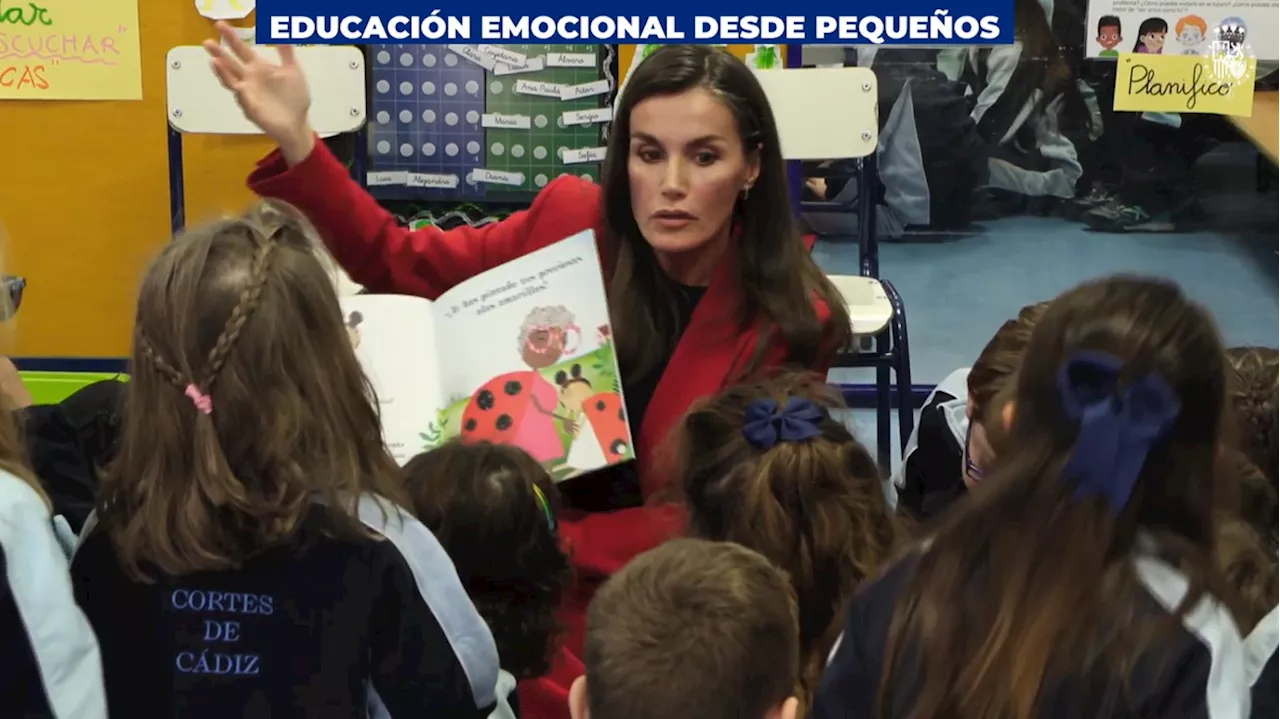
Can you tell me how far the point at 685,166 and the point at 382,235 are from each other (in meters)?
0.45

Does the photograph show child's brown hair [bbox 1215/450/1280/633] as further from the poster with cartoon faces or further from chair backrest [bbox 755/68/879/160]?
the poster with cartoon faces

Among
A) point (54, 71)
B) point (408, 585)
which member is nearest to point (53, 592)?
point (408, 585)

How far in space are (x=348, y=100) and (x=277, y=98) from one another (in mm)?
1512

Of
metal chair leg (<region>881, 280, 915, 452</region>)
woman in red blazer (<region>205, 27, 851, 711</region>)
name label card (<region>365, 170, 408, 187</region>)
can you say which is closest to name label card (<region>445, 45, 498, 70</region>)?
name label card (<region>365, 170, 408, 187</region>)

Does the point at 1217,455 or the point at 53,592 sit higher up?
the point at 1217,455

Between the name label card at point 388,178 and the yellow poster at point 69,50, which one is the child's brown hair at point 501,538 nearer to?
the name label card at point 388,178

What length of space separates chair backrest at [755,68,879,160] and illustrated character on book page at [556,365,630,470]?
1560 millimetres

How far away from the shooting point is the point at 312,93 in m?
3.17

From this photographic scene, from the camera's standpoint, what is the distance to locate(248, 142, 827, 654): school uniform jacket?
1.70 metres

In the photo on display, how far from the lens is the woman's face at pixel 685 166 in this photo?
1791 millimetres

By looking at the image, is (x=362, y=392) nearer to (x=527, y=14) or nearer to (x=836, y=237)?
(x=527, y=14)

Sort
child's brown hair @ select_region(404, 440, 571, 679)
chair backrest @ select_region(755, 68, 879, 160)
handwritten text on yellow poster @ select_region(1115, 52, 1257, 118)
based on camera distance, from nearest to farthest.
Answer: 1. child's brown hair @ select_region(404, 440, 571, 679)
2. chair backrest @ select_region(755, 68, 879, 160)
3. handwritten text on yellow poster @ select_region(1115, 52, 1257, 118)

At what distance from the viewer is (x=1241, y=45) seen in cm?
336

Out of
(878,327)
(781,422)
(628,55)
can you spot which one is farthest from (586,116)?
(781,422)
